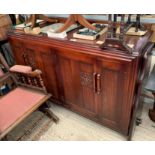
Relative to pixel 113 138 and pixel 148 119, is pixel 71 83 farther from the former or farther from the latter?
pixel 148 119

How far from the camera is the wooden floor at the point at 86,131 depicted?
4.99ft

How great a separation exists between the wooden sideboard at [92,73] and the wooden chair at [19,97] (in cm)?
17

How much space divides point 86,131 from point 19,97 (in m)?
0.77

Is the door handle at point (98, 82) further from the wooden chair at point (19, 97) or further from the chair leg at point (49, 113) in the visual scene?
the chair leg at point (49, 113)

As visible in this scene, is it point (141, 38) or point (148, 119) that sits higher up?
point (141, 38)

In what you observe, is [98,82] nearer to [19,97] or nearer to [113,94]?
[113,94]

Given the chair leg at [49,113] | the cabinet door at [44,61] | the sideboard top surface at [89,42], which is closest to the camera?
the sideboard top surface at [89,42]

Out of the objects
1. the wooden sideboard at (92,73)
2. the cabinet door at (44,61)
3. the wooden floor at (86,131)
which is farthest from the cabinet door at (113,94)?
the cabinet door at (44,61)

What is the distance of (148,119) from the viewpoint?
5.53 feet

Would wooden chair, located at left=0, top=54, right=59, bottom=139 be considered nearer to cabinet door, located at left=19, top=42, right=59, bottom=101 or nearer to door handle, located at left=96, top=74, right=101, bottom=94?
cabinet door, located at left=19, top=42, right=59, bottom=101
